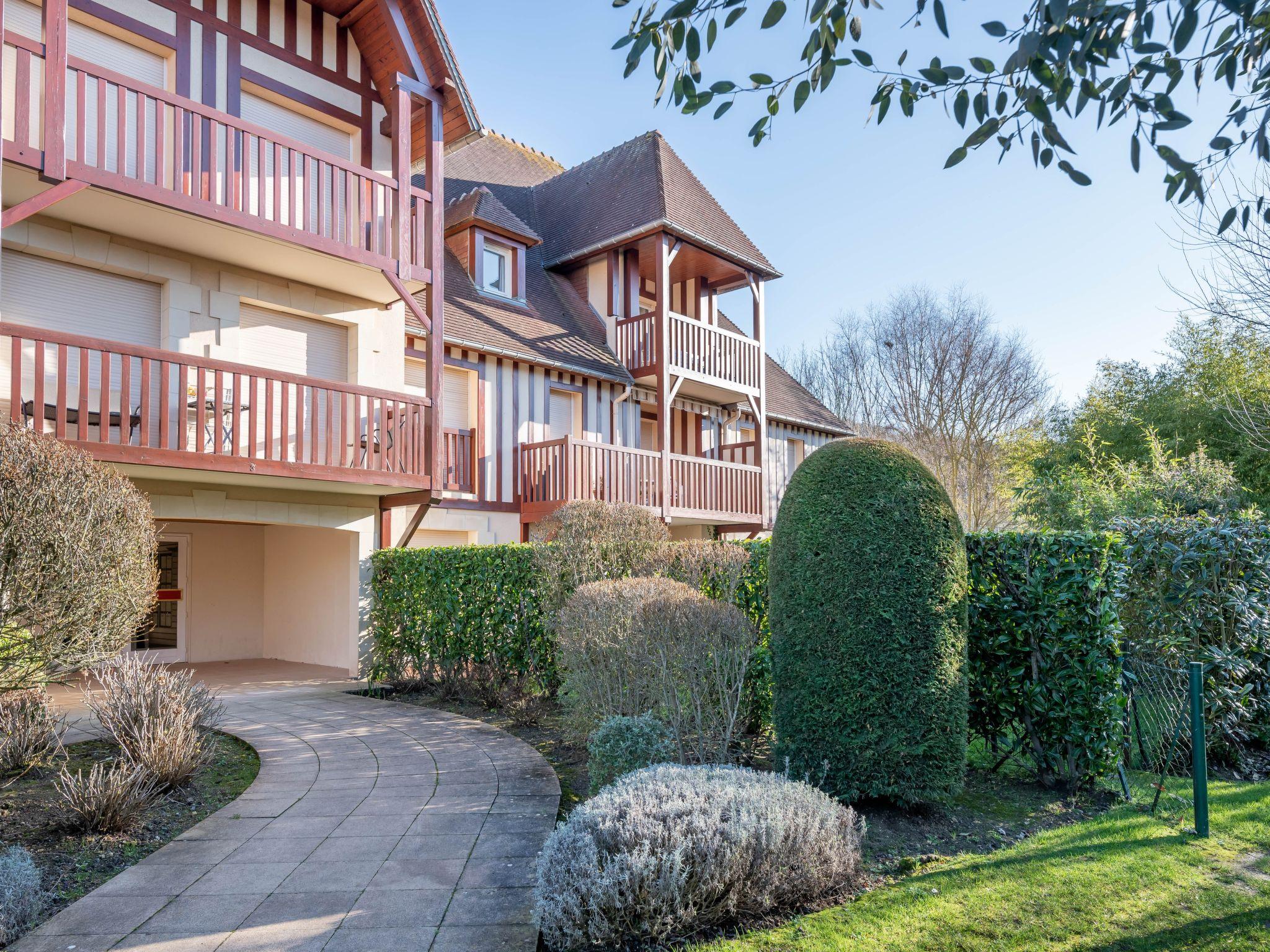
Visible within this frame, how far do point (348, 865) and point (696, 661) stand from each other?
2.51m

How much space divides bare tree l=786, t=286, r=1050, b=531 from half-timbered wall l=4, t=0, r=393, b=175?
710 inches

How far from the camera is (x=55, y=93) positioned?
7.36 m

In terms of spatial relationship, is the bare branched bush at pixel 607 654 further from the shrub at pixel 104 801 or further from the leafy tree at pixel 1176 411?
the leafy tree at pixel 1176 411

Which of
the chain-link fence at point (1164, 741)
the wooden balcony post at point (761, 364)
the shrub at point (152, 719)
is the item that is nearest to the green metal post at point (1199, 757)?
the chain-link fence at point (1164, 741)

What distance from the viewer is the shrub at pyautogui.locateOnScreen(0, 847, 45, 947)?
3.23m

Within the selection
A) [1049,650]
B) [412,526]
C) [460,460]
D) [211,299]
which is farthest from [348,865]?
[460,460]

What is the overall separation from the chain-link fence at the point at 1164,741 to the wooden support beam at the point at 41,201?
9666 mm

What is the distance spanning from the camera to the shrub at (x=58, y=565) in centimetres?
431

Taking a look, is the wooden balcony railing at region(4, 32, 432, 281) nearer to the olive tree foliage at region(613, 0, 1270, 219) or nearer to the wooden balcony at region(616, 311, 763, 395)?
the wooden balcony at region(616, 311, 763, 395)

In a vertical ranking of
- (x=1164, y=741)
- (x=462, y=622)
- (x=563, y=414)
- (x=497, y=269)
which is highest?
(x=497, y=269)

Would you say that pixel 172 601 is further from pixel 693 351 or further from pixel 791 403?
pixel 791 403

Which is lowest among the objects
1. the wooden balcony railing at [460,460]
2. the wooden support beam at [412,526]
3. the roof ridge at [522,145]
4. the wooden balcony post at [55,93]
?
the wooden support beam at [412,526]

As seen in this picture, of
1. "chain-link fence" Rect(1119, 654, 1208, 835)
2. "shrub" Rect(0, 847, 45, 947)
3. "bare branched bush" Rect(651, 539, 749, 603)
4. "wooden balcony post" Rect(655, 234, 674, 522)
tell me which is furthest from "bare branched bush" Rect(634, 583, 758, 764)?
"wooden balcony post" Rect(655, 234, 674, 522)

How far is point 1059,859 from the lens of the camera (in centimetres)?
411
